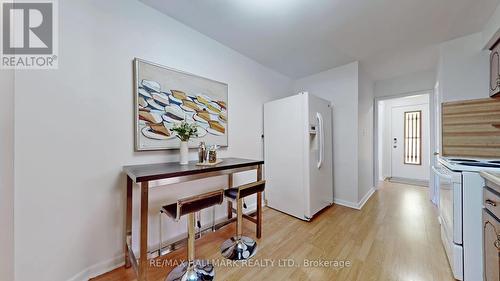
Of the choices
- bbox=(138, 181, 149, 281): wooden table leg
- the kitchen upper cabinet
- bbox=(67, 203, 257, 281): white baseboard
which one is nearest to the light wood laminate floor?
bbox=(67, 203, 257, 281): white baseboard

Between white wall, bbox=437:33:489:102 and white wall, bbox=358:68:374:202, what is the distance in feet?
3.24

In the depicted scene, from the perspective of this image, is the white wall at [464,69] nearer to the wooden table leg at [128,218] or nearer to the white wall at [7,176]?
the wooden table leg at [128,218]

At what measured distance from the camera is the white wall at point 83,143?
1170 mm

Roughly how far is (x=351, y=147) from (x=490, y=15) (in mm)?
1963

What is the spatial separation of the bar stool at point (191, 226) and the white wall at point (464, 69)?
10.1ft

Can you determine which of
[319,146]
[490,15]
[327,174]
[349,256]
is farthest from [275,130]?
[490,15]

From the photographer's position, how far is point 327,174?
2.92 metres

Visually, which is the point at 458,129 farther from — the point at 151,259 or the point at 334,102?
the point at 151,259

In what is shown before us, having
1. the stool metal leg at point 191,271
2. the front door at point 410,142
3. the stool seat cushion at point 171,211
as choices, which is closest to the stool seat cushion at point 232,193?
the stool metal leg at point 191,271

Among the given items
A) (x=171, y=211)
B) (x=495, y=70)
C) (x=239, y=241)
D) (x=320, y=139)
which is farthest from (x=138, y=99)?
(x=495, y=70)

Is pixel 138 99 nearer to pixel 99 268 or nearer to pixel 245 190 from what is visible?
pixel 245 190

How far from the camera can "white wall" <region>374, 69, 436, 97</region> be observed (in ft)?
11.0

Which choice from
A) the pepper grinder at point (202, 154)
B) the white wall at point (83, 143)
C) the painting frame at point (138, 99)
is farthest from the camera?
the pepper grinder at point (202, 154)

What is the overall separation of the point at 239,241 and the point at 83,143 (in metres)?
1.64
